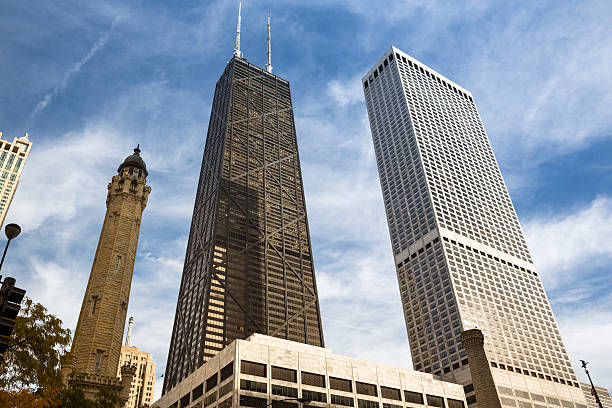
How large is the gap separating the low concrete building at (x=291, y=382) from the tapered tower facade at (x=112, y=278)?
2806 centimetres

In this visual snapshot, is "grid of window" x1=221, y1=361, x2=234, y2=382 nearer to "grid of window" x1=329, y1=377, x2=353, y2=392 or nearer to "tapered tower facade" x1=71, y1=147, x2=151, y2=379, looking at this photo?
"grid of window" x1=329, y1=377, x2=353, y2=392

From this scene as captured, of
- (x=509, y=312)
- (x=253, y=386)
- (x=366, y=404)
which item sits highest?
(x=509, y=312)

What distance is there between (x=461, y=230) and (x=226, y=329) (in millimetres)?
92799

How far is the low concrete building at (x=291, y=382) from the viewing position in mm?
83438

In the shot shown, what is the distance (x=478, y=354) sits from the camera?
10994 cm

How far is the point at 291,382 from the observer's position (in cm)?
8756

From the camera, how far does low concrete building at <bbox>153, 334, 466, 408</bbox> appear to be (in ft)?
274

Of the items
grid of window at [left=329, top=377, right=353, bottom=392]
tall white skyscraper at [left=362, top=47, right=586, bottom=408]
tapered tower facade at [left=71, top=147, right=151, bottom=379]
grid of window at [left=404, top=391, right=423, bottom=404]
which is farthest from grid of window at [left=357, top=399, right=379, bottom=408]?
tall white skyscraper at [left=362, top=47, right=586, bottom=408]

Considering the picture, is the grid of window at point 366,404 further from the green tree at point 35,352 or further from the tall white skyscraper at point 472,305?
the green tree at point 35,352

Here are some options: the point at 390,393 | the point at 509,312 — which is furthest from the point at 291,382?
the point at 509,312

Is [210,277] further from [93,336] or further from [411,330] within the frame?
[93,336]

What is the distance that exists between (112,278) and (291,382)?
129 feet

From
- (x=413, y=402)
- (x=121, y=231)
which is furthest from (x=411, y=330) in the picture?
(x=121, y=231)

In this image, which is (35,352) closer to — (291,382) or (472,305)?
(291,382)
